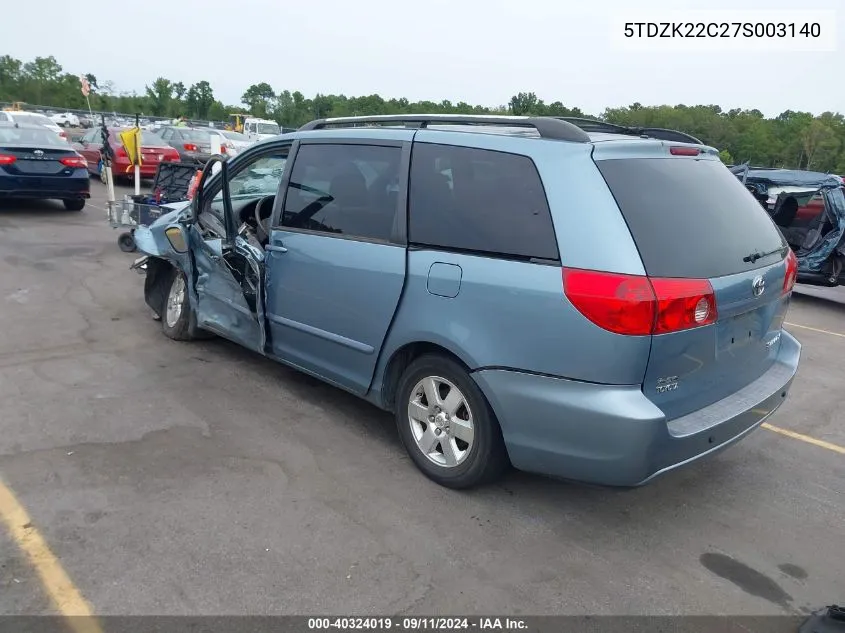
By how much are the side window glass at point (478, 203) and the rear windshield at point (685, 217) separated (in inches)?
13.9

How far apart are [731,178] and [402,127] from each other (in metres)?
1.82

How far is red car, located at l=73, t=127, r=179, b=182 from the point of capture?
54.5 ft

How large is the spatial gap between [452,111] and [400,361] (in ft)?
116

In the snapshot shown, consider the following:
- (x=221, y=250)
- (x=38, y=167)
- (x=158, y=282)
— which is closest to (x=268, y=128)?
(x=38, y=167)

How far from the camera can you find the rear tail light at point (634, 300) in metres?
2.82

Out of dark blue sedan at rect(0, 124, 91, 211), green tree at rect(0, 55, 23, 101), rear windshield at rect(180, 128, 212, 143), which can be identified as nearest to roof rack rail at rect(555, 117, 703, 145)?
dark blue sedan at rect(0, 124, 91, 211)

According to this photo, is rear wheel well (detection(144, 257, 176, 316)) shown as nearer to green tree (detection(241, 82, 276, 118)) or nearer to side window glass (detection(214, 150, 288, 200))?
side window glass (detection(214, 150, 288, 200))

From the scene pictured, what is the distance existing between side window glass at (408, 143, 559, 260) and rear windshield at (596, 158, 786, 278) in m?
0.35

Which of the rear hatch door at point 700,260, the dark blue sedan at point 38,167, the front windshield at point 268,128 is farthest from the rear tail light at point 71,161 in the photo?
the front windshield at point 268,128

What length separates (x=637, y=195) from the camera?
10.1ft

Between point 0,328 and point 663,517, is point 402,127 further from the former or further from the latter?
point 0,328

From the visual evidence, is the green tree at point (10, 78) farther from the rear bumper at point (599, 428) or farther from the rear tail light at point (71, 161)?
the rear bumper at point (599, 428)

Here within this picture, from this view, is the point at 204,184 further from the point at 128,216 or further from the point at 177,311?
the point at 128,216

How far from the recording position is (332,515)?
3.31 m
